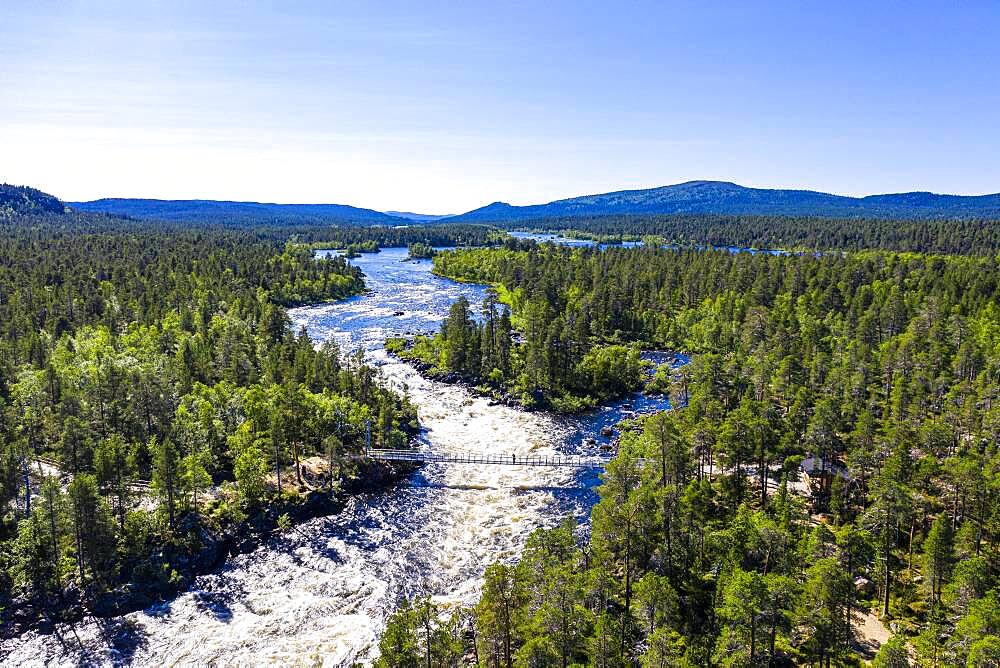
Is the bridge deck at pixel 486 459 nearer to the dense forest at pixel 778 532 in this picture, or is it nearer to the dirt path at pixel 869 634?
the dense forest at pixel 778 532

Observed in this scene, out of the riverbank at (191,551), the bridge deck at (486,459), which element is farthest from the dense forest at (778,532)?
the riverbank at (191,551)

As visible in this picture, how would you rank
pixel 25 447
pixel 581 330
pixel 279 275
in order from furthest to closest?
pixel 279 275 < pixel 581 330 < pixel 25 447

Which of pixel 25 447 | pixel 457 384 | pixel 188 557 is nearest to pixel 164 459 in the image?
pixel 188 557

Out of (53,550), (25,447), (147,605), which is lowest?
(147,605)

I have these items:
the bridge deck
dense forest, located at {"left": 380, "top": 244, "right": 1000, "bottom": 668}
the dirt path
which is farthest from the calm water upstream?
the dirt path

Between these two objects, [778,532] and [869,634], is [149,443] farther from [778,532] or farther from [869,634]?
[869,634]

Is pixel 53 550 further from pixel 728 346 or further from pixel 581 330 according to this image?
pixel 728 346
